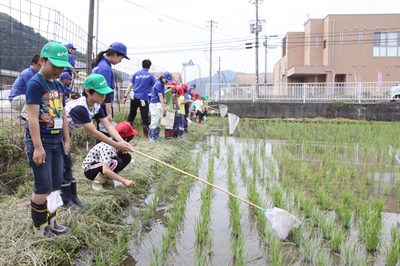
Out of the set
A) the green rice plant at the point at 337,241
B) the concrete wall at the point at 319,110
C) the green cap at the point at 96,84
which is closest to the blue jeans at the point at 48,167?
the green cap at the point at 96,84

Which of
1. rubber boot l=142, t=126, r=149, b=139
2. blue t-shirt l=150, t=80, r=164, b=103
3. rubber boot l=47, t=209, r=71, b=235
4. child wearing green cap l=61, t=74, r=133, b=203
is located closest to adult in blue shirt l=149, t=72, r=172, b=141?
blue t-shirt l=150, t=80, r=164, b=103

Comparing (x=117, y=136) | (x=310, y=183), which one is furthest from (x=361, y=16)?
(x=117, y=136)

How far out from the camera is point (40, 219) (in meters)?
2.29

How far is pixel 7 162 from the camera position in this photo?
3609mm

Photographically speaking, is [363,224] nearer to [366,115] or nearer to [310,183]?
[310,183]

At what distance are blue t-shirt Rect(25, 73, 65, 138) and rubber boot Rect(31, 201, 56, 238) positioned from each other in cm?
45

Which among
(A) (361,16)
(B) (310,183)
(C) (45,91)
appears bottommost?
(B) (310,183)

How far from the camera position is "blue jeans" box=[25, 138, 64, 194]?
7.35 feet

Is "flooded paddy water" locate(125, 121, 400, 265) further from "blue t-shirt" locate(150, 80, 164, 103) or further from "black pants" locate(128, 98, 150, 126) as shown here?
"blue t-shirt" locate(150, 80, 164, 103)

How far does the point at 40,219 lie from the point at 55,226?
0.46 feet

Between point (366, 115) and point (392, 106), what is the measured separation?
40.1 inches

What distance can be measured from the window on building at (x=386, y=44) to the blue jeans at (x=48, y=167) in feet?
83.5

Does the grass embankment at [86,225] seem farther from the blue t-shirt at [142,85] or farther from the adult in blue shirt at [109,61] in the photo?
the blue t-shirt at [142,85]

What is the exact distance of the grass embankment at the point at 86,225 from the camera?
2.13 metres
